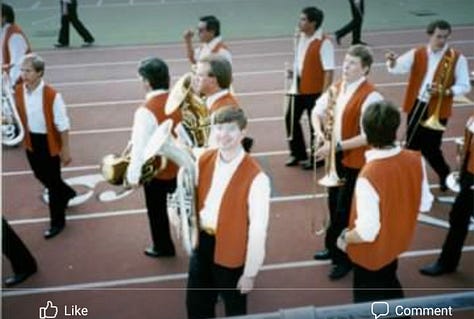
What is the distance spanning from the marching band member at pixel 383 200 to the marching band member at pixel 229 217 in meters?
0.54

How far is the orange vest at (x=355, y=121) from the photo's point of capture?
4.23 m

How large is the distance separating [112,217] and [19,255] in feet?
4.23

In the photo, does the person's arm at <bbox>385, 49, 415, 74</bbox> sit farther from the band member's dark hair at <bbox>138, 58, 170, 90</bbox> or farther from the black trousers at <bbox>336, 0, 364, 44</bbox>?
the black trousers at <bbox>336, 0, 364, 44</bbox>

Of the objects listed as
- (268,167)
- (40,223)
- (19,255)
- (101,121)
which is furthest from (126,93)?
(19,255)

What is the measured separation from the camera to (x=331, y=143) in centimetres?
442

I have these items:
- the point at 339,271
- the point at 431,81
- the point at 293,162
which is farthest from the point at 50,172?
the point at 431,81

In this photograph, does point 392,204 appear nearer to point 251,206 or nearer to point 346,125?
point 251,206

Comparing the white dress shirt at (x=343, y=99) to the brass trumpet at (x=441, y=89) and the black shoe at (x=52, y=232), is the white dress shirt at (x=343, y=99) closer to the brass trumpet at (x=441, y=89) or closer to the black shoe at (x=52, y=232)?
the brass trumpet at (x=441, y=89)

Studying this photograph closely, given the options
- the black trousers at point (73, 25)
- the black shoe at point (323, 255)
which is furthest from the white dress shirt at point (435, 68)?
the black trousers at point (73, 25)

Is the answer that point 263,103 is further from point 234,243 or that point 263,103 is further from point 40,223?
point 234,243

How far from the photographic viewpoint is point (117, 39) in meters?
14.8

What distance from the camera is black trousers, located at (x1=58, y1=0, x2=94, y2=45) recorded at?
13.8 meters

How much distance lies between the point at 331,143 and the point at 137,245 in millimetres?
2126

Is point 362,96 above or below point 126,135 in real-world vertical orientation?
above
